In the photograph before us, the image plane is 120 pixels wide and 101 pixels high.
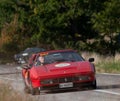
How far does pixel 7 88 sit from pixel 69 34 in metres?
37.3

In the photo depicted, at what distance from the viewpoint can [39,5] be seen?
49375 mm

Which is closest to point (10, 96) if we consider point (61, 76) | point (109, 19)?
point (61, 76)

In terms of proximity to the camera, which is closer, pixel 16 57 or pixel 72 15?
pixel 72 15

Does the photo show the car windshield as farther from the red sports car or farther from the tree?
the tree

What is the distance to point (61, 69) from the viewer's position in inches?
810

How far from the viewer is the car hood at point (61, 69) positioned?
20.4 m

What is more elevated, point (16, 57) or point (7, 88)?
point (7, 88)

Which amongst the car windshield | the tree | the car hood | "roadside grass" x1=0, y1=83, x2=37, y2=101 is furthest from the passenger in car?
the tree

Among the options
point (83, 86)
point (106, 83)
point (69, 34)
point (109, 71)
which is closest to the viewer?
point (83, 86)

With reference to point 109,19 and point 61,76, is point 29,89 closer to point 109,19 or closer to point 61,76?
point 61,76

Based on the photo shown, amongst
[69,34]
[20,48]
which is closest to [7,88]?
[69,34]

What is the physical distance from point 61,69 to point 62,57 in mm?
1257

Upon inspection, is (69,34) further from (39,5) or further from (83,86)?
(83,86)

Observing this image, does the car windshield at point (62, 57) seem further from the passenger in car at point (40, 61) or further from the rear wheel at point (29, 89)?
the rear wheel at point (29, 89)
